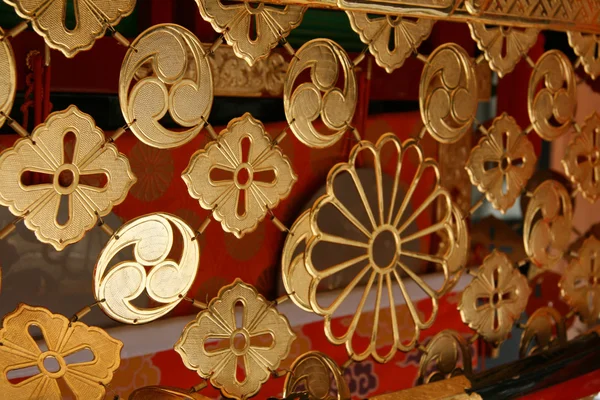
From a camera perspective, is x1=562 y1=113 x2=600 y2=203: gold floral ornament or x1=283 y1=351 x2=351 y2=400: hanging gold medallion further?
x1=562 y1=113 x2=600 y2=203: gold floral ornament

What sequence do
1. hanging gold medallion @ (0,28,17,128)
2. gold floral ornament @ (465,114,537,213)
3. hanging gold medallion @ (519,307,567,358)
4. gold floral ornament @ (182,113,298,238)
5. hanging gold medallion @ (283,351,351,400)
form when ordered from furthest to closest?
hanging gold medallion @ (519,307,567,358) → gold floral ornament @ (465,114,537,213) → hanging gold medallion @ (283,351,351,400) → gold floral ornament @ (182,113,298,238) → hanging gold medallion @ (0,28,17,128)

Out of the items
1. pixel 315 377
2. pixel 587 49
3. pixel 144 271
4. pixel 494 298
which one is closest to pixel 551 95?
pixel 587 49

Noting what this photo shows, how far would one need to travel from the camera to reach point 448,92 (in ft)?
2.71

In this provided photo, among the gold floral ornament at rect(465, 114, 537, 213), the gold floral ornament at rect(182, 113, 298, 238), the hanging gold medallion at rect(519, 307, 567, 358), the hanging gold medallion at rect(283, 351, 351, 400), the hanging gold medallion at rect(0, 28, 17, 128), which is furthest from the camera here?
the hanging gold medallion at rect(519, 307, 567, 358)

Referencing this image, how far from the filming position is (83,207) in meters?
0.59

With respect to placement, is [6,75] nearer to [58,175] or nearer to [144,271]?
[58,175]

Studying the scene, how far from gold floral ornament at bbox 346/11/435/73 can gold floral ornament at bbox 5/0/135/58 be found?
9.8 inches

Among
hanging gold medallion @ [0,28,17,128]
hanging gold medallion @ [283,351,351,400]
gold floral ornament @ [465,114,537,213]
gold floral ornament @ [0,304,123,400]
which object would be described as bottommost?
gold floral ornament @ [0,304,123,400]

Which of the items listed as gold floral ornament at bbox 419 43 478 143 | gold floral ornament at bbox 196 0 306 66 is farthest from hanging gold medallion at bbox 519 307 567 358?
gold floral ornament at bbox 196 0 306 66

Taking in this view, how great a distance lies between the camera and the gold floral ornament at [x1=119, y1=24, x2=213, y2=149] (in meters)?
0.60

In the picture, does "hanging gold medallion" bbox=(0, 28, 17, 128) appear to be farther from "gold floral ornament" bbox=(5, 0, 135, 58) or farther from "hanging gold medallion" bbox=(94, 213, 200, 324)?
"hanging gold medallion" bbox=(94, 213, 200, 324)

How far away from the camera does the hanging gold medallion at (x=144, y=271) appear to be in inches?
24.0

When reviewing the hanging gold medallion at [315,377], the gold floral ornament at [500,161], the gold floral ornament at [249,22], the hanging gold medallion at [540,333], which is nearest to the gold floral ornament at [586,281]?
the hanging gold medallion at [540,333]

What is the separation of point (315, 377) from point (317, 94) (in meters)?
0.30
